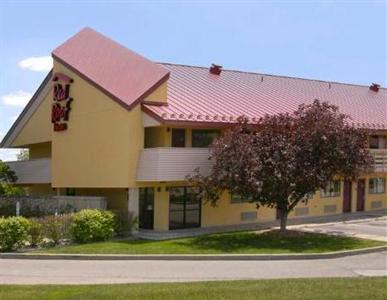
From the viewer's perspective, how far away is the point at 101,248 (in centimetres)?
2091

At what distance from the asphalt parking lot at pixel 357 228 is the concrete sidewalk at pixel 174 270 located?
4.69m

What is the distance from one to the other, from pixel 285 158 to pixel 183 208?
226 inches

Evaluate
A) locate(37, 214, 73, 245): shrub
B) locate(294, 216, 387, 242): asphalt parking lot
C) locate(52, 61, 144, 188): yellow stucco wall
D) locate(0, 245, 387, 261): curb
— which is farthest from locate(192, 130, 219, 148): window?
locate(0, 245, 387, 261): curb

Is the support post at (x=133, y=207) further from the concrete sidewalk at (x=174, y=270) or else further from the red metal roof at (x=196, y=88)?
the concrete sidewalk at (x=174, y=270)

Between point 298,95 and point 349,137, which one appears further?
point 298,95

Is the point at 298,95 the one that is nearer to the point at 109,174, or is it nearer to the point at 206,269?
the point at 109,174

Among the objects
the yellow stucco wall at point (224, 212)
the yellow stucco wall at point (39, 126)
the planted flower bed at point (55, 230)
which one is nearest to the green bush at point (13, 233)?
the planted flower bed at point (55, 230)

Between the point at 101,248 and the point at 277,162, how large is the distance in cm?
695

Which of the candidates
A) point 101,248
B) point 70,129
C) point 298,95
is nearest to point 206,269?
point 101,248

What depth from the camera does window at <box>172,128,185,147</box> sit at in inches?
1028

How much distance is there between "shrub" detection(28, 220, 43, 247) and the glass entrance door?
525cm

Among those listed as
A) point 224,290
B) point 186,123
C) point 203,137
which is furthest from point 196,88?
point 224,290

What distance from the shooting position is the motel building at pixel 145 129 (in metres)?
25.1

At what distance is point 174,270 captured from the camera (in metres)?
17.0
